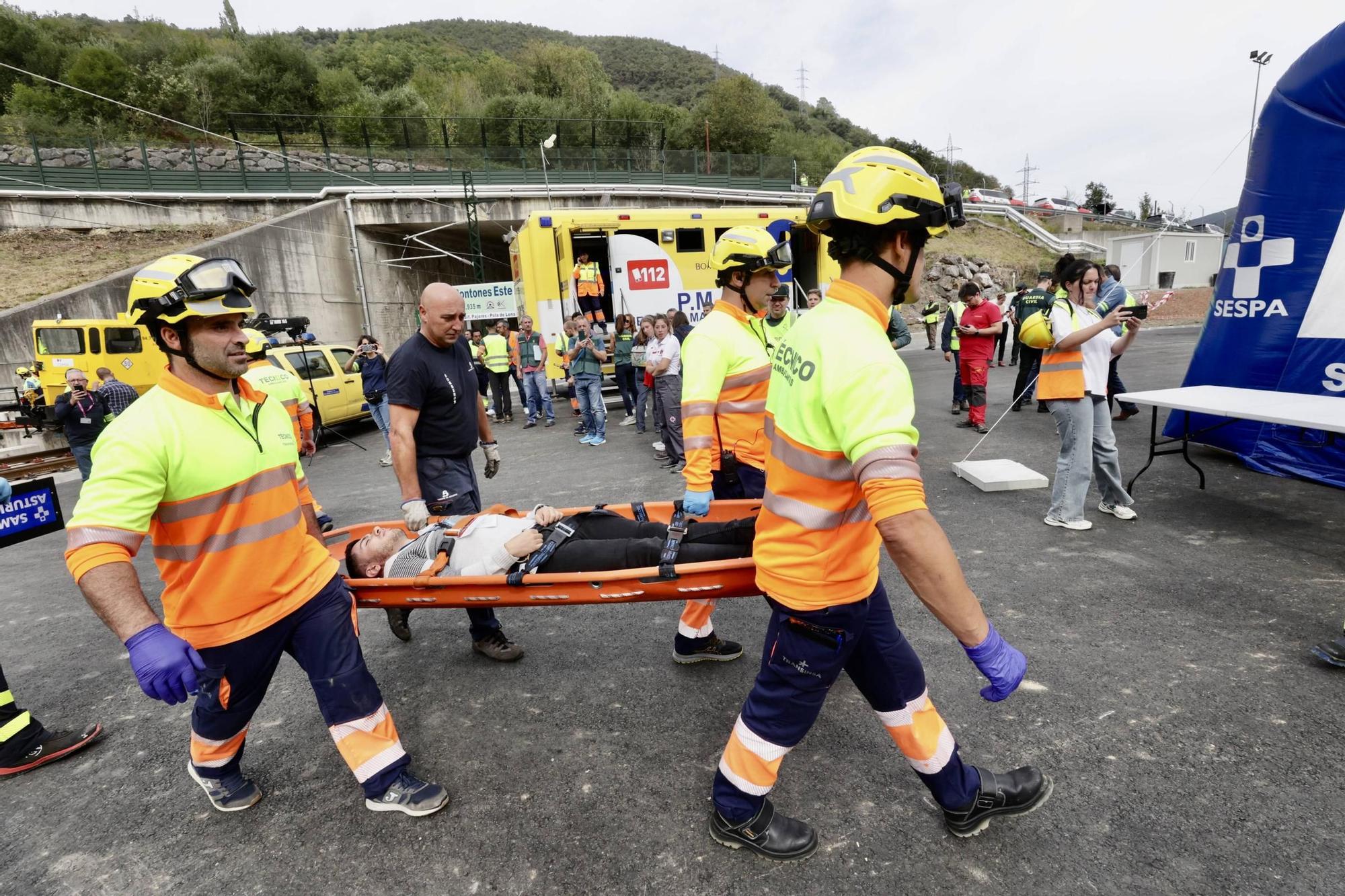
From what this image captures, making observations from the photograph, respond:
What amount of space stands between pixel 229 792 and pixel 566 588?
1.50 m

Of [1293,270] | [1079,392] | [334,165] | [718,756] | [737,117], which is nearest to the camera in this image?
[718,756]

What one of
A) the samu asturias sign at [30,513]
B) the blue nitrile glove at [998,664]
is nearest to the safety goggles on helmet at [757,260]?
the blue nitrile glove at [998,664]

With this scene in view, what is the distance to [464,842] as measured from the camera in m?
2.22

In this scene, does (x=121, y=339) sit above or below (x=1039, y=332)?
above

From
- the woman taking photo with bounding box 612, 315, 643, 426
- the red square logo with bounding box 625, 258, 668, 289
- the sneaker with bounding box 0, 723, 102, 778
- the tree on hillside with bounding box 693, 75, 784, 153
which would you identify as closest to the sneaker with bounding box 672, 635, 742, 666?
the sneaker with bounding box 0, 723, 102, 778

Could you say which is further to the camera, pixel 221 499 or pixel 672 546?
pixel 672 546

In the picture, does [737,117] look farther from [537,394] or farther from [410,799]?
[410,799]

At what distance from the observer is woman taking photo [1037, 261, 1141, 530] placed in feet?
15.0

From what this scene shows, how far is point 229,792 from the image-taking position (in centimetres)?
241

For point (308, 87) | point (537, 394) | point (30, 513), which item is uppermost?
point (308, 87)

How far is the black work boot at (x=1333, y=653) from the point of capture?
284cm

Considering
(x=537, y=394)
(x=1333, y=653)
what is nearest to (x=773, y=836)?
(x=1333, y=653)

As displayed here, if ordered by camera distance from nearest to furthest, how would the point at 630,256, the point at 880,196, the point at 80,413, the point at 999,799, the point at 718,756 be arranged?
the point at 880,196 → the point at 999,799 → the point at 718,756 → the point at 80,413 → the point at 630,256

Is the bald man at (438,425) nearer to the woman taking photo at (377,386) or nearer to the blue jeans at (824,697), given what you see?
the blue jeans at (824,697)
